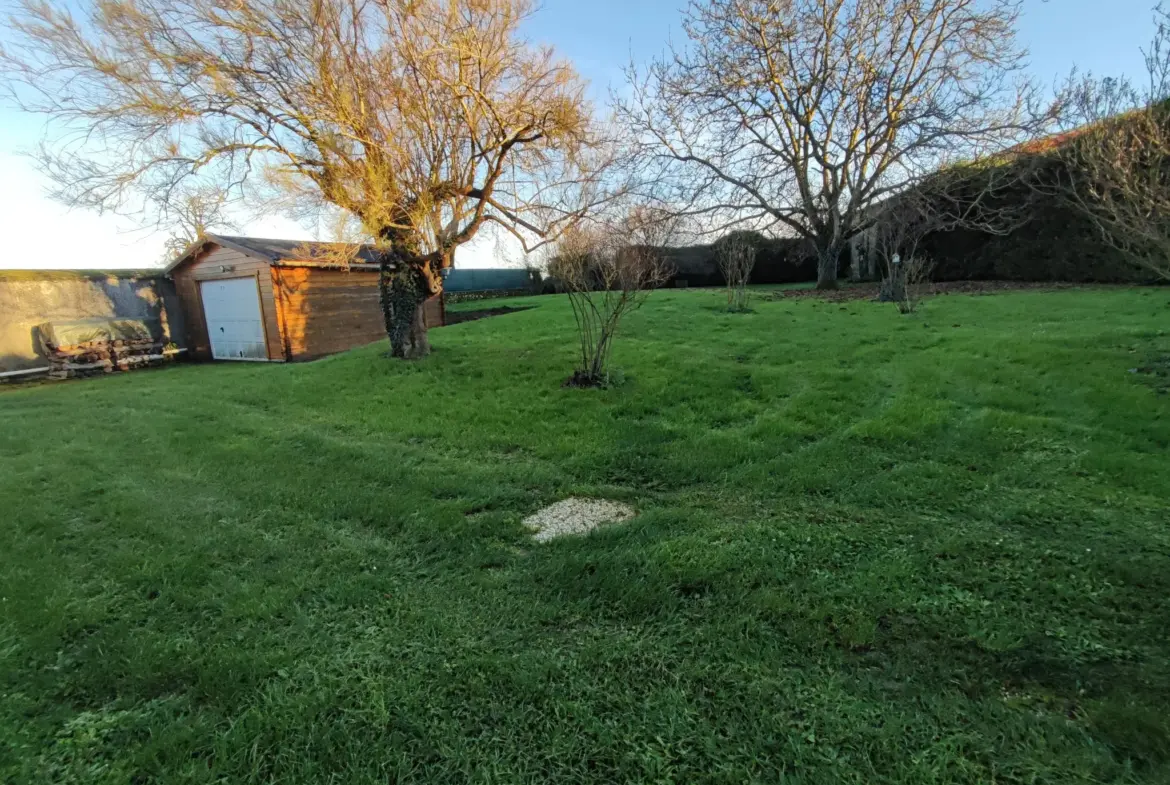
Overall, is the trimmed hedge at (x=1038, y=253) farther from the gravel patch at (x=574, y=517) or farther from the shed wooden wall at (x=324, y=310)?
the shed wooden wall at (x=324, y=310)

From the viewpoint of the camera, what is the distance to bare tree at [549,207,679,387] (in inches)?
262

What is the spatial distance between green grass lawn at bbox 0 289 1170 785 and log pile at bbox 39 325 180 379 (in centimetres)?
894

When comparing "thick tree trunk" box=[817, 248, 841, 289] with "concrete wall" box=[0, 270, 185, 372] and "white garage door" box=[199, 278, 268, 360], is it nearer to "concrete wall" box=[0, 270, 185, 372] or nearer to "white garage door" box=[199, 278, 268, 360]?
"white garage door" box=[199, 278, 268, 360]

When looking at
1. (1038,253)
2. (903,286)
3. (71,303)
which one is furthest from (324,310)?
(1038,253)

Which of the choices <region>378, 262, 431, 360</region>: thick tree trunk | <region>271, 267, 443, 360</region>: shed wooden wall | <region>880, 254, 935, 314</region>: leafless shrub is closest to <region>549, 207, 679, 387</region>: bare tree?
<region>378, 262, 431, 360</region>: thick tree trunk

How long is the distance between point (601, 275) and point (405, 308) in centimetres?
382

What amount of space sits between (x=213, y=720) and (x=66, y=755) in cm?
41

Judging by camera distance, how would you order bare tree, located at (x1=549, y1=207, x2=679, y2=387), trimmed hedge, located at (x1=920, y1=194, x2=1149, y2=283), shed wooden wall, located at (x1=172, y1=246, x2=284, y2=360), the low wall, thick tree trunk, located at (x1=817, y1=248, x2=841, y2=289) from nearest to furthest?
1. bare tree, located at (x1=549, y1=207, x2=679, y2=387)
2. shed wooden wall, located at (x1=172, y1=246, x2=284, y2=360)
3. trimmed hedge, located at (x1=920, y1=194, x2=1149, y2=283)
4. thick tree trunk, located at (x1=817, y1=248, x2=841, y2=289)
5. the low wall

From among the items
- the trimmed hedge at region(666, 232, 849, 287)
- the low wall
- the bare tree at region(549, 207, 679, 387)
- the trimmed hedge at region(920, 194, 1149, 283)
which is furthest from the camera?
the low wall

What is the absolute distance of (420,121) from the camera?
25.5 feet

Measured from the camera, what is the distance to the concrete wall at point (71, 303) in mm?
12539

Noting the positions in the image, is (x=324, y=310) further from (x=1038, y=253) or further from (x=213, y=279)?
(x=1038, y=253)

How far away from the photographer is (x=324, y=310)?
14078mm

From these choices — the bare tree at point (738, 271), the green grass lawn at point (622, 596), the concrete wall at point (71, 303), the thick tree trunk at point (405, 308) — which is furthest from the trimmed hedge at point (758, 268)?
the green grass lawn at point (622, 596)
